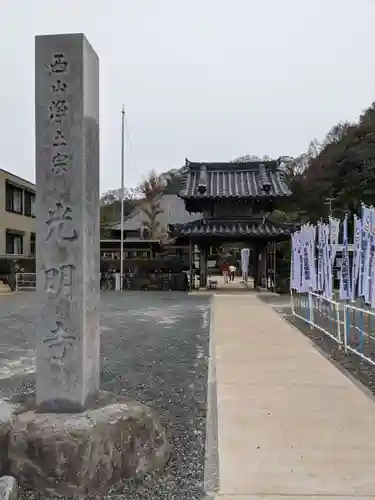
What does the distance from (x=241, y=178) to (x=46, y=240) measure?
24522 millimetres

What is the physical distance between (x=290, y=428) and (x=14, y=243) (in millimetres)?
30174

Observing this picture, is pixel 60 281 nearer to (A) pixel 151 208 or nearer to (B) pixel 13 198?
(B) pixel 13 198

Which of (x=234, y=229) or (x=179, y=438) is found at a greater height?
(x=234, y=229)

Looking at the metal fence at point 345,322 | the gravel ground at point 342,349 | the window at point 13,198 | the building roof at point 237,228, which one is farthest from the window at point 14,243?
the gravel ground at point 342,349

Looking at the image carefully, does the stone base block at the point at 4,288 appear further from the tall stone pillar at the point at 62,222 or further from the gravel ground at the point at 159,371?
the tall stone pillar at the point at 62,222

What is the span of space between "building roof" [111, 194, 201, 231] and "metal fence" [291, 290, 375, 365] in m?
31.7

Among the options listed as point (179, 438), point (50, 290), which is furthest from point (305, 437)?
point (50, 290)

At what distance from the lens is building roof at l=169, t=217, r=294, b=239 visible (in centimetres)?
2445

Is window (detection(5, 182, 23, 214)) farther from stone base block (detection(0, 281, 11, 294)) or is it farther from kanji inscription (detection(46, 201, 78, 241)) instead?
kanji inscription (detection(46, 201, 78, 241))

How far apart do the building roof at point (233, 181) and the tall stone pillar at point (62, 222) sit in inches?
856

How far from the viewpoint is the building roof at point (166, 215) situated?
48.5m

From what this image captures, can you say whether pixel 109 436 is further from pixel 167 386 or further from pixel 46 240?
pixel 167 386

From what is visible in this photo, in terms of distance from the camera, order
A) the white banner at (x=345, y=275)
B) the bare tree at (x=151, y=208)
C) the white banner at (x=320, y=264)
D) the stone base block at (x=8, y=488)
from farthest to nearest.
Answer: the bare tree at (x=151, y=208) → the white banner at (x=320, y=264) → the white banner at (x=345, y=275) → the stone base block at (x=8, y=488)

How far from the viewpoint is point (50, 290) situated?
3.95m
